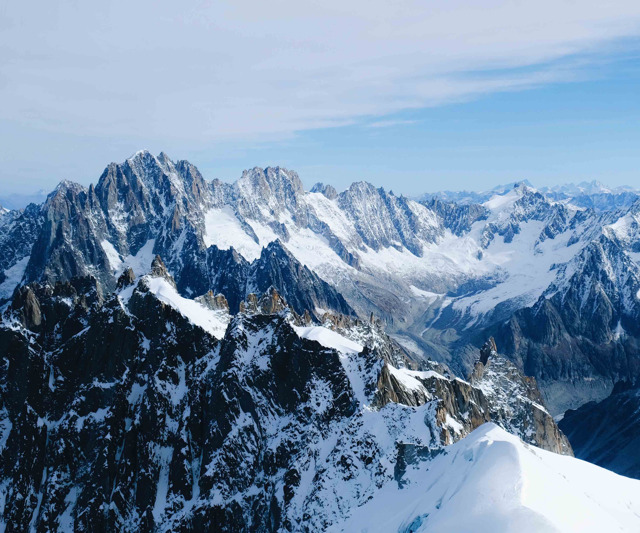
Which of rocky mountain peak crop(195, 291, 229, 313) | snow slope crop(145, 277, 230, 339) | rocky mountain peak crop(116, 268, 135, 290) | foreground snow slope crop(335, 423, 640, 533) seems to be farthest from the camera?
rocky mountain peak crop(195, 291, 229, 313)

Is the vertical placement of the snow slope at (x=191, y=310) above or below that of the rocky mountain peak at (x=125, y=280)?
below

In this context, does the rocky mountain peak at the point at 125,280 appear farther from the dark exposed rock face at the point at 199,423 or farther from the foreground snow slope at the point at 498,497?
the foreground snow slope at the point at 498,497

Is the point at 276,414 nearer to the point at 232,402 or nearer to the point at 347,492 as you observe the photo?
the point at 232,402

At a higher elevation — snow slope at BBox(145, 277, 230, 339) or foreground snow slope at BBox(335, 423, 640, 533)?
snow slope at BBox(145, 277, 230, 339)

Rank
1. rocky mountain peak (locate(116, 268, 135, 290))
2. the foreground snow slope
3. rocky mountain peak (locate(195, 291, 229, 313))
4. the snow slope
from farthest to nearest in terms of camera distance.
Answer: rocky mountain peak (locate(195, 291, 229, 313)) → rocky mountain peak (locate(116, 268, 135, 290)) → the snow slope → the foreground snow slope

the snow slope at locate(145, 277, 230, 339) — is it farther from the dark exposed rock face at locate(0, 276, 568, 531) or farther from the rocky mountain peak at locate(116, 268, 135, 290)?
the rocky mountain peak at locate(116, 268, 135, 290)

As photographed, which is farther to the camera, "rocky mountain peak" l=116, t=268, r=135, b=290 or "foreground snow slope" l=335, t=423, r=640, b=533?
"rocky mountain peak" l=116, t=268, r=135, b=290

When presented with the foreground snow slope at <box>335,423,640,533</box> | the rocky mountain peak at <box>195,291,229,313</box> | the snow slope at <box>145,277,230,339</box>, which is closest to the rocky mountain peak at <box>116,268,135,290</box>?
the snow slope at <box>145,277,230,339</box>

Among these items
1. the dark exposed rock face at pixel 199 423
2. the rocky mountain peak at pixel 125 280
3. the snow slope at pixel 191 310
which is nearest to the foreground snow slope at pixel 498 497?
the dark exposed rock face at pixel 199 423
